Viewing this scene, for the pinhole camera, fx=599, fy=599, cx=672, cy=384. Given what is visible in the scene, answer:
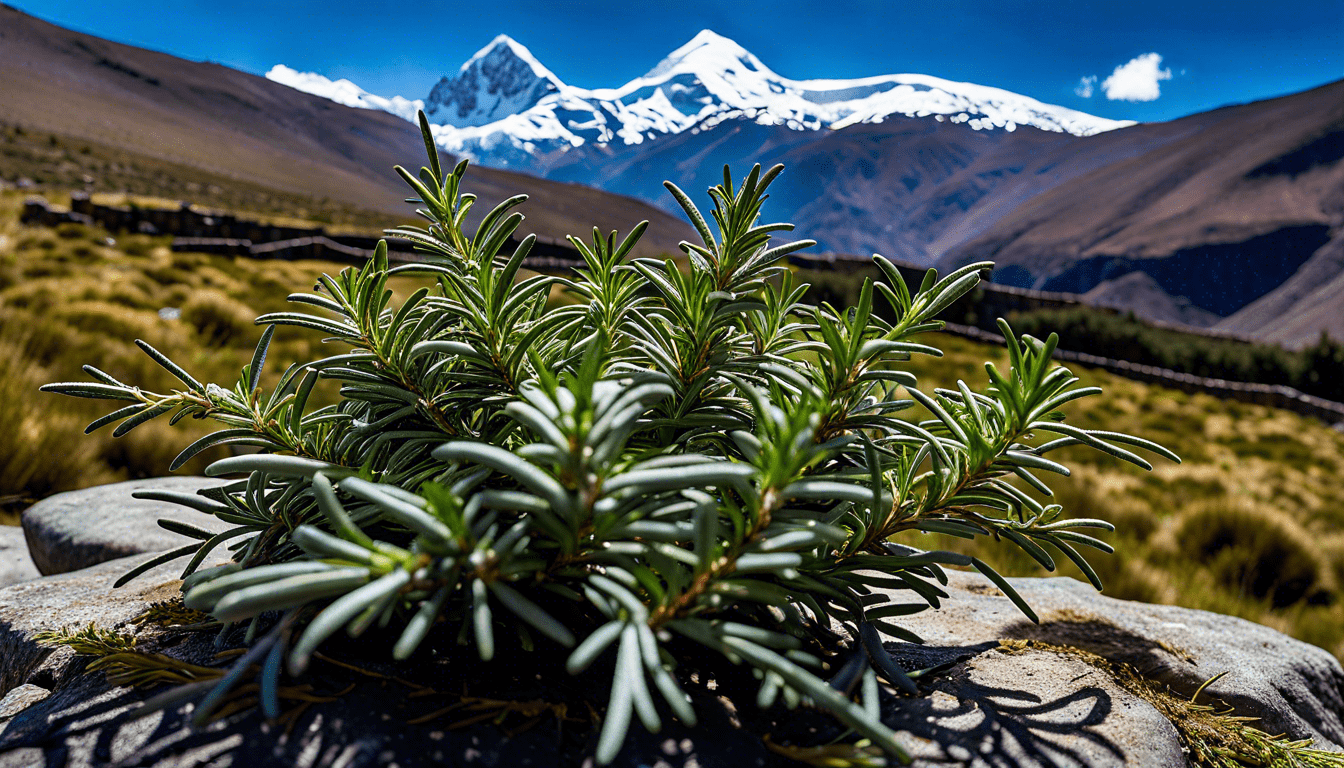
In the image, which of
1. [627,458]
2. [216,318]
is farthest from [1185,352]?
[216,318]

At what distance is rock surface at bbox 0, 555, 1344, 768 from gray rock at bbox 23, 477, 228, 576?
48 cm

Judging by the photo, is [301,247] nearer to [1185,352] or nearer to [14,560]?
[14,560]

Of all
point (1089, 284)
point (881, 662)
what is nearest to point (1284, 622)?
point (881, 662)

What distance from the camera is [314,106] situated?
5039 inches

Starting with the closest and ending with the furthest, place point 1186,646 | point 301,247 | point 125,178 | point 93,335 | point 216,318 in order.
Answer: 1. point 1186,646
2. point 93,335
3. point 216,318
4. point 301,247
5. point 125,178

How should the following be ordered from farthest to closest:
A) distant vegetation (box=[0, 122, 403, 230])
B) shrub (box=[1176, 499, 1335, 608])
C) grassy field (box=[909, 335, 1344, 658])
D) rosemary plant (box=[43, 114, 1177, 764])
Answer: distant vegetation (box=[0, 122, 403, 230]) → shrub (box=[1176, 499, 1335, 608]) → grassy field (box=[909, 335, 1344, 658]) → rosemary plant (box=[43, 114, 1177, 764])

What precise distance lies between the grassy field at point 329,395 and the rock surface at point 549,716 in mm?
1384

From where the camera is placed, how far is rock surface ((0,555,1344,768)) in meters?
0.75

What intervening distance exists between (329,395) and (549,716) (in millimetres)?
4324

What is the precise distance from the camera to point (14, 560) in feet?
6.94

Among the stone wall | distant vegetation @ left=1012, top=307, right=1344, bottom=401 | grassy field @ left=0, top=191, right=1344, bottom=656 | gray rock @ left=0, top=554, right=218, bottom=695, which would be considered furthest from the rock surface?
distant vegetation @ left=1012, top=307, right=1344, bottom=401

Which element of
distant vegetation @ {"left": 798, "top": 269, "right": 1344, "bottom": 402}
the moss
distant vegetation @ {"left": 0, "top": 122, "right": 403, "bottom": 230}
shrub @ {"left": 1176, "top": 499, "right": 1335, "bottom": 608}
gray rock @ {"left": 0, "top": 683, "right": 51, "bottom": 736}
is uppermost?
distant vegetation @ {"left": 0, "top": 122, "right": 403, "bottom": 230}

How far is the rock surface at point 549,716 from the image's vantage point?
752 millimetres

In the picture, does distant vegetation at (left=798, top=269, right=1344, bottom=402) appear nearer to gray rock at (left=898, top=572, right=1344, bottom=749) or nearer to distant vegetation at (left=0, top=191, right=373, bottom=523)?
distant vegetation at (left=0, top=191, right=373, bottom=523)
